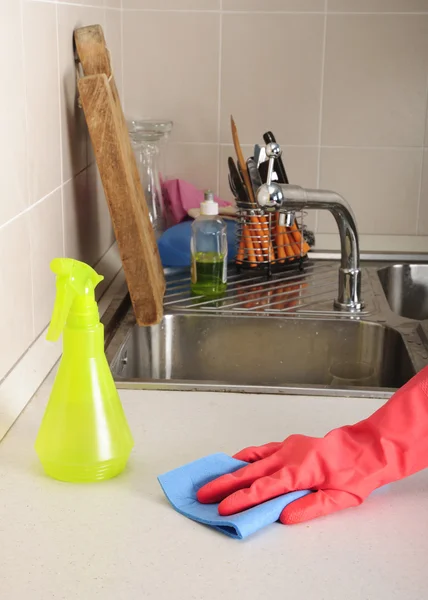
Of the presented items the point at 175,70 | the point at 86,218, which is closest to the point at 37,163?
the point at 86,218

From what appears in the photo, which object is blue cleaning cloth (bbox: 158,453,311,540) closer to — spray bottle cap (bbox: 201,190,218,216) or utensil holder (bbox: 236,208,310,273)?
spray bottle cap (bbox: 201,190,218,216)

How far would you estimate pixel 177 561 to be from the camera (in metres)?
0.74

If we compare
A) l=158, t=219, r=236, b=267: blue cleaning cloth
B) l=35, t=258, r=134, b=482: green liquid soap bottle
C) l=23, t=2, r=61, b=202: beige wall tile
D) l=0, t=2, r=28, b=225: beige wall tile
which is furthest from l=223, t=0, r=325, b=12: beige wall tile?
l=35, t=258, r=134, b=482: green liquid soap bottle

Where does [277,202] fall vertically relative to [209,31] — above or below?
below

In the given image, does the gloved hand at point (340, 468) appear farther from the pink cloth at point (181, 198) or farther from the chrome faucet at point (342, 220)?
the pink cloth at point (181, 198)

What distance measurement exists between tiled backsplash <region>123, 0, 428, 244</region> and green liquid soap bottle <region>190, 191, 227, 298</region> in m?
0.35

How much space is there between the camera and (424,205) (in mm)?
1891

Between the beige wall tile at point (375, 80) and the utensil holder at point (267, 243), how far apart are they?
29 centimetres

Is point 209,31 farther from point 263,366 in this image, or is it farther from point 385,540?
point 385,540

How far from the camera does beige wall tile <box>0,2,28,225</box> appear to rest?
994 mm

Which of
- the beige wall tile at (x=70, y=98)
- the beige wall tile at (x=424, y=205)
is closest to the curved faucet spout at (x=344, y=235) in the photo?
the beige wall tile at (x=70, y=98)

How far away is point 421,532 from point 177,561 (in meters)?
0.22

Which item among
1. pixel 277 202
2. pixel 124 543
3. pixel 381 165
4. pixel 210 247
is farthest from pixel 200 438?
pixel 381 165

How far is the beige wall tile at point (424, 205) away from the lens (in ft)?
6.12
